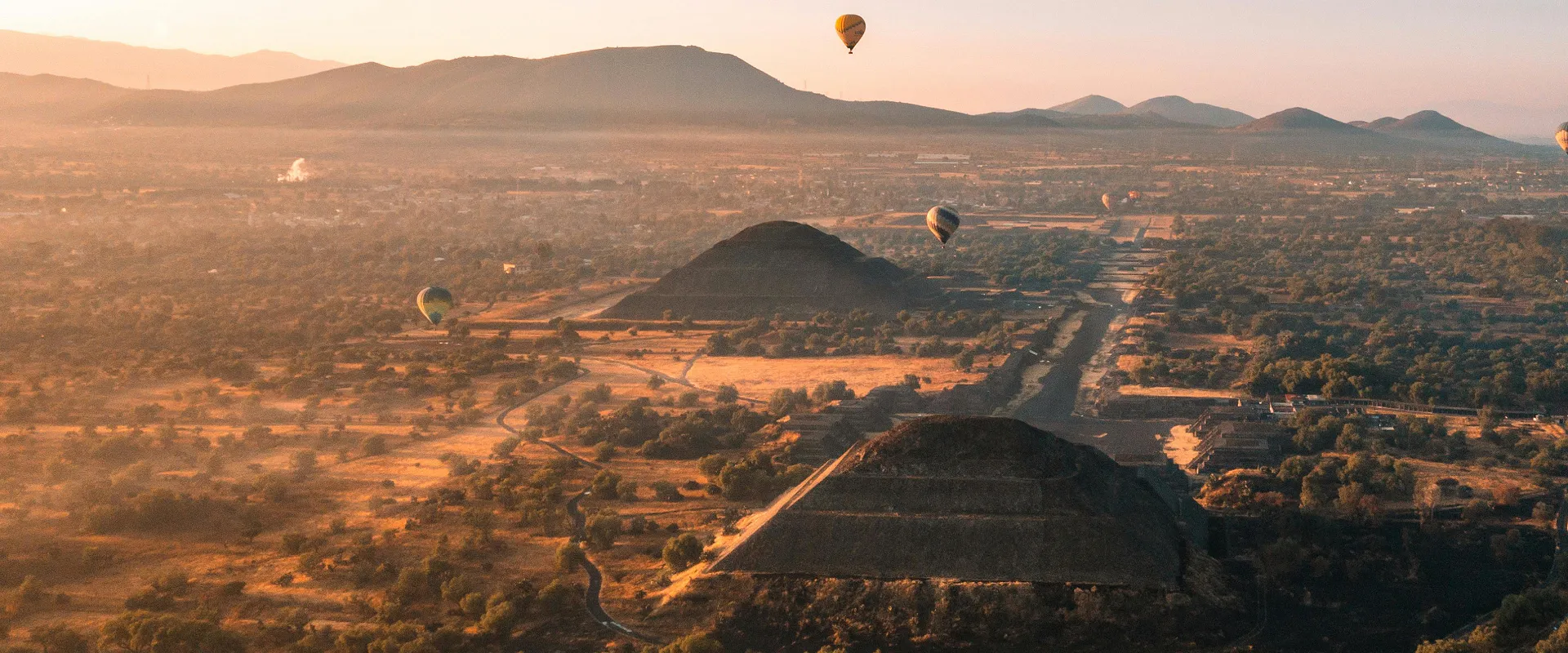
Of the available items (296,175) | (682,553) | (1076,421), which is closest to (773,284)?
(1076,421)

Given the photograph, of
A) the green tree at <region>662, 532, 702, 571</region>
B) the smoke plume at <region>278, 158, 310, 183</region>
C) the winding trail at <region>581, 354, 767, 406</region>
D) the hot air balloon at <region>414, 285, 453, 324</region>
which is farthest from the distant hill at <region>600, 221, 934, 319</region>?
the smoke plume at <region>278, 158, 310, 183</region>

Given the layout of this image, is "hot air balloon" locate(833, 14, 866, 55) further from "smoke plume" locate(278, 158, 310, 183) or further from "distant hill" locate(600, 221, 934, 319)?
"smoke plume" locate(278, 158, 310, 183)

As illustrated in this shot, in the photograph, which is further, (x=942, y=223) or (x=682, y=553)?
(x=942, y=223)

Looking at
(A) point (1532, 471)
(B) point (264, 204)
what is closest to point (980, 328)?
(A) point (1532, 471)

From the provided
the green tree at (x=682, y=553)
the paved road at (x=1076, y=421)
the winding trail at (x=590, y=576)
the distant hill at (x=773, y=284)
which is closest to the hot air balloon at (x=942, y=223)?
the distant hill at (x=773, y=284)

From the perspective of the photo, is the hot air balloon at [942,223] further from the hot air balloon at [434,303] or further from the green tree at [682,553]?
the green tree at [682,553]

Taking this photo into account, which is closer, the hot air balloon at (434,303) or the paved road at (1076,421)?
the paved road at (1076,421)

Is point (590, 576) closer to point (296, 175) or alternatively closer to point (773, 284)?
point (773, 284)
